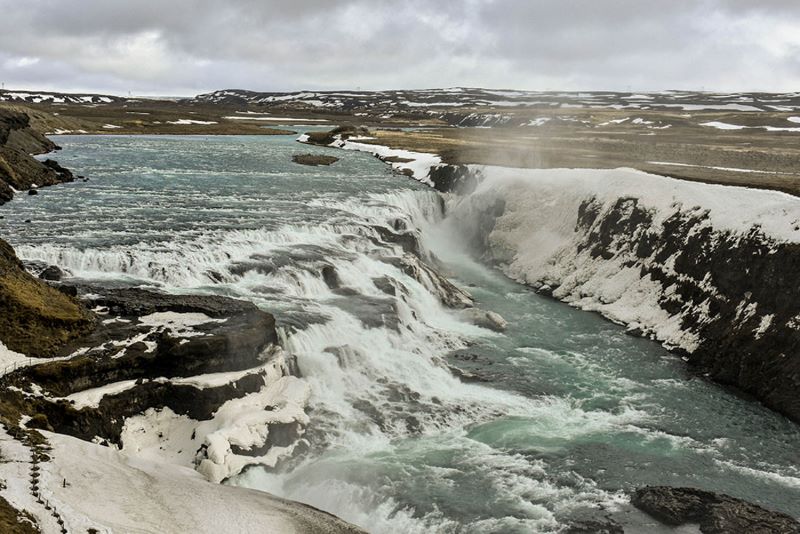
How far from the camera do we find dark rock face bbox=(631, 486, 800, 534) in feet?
45.4

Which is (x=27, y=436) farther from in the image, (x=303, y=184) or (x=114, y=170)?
(x=114, y=170)

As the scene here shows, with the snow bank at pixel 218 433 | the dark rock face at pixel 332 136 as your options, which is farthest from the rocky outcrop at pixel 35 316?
the dark rock face at pixel 332 136

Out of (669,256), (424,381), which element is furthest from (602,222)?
(424,381)

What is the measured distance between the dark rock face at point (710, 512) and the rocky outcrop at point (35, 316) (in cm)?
1570

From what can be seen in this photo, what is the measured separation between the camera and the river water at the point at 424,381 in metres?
15.8

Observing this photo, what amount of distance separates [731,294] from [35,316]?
25.8m

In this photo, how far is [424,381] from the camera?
22.2m

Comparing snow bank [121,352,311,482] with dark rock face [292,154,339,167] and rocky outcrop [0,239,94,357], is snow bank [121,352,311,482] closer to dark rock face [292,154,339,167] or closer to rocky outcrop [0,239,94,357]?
rocky outcrop [0,239,94,357]

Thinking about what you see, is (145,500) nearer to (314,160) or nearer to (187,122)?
(314,160)

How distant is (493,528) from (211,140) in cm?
8388

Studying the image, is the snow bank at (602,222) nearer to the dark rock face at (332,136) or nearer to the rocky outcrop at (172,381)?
the rocky outcrop at (172,381)

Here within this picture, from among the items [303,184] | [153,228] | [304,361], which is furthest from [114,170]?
[304,361]

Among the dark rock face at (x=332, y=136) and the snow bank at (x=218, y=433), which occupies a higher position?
the dark rock face at (x=332, y=136)

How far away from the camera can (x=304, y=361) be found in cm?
2064
